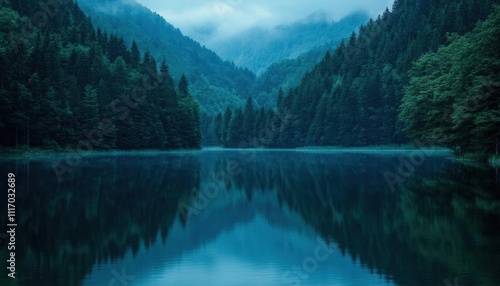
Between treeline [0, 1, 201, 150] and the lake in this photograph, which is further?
treeline [0, 1, 201, 150]

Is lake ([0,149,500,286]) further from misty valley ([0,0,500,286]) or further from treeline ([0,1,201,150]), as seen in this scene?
treeline ([0,1,201,150])

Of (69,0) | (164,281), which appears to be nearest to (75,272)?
(164,281)

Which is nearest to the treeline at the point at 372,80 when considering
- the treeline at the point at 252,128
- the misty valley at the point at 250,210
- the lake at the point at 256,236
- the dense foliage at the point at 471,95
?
the treeline at the point at 252,128

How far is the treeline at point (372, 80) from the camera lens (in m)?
119

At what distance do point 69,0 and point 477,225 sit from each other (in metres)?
140

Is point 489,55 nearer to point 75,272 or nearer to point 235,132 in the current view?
point 75,272

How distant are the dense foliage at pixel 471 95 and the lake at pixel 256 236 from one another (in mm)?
16192

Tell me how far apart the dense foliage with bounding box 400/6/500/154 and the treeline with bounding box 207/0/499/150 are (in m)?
46.0

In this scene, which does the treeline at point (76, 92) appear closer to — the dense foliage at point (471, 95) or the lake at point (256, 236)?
the lake at point (256, 236)

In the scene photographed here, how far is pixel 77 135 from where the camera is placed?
3167 inches

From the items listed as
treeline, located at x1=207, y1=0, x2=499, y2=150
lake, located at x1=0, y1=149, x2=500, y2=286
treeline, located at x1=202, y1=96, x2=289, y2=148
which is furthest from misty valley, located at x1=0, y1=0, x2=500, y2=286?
treeline, located at x1=202, y1=96, x2=289, y2=148

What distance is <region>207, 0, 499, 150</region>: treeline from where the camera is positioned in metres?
119

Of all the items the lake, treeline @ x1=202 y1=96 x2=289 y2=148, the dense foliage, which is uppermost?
treeline @ x1=202 y1=96 x2=289 y2=148

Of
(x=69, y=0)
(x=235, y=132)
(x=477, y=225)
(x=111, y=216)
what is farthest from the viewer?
(x=235, y=132)
